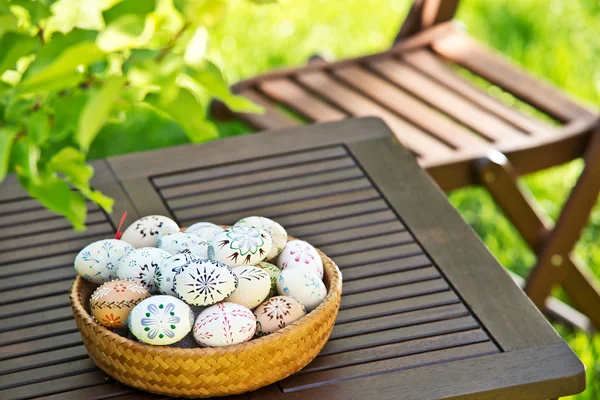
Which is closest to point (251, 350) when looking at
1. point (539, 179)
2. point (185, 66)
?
point (185, 66)

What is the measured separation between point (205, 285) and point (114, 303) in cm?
12

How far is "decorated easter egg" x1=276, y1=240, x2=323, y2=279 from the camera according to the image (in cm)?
134

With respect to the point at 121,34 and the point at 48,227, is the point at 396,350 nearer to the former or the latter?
the point at 48,227

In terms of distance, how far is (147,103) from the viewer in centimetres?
79

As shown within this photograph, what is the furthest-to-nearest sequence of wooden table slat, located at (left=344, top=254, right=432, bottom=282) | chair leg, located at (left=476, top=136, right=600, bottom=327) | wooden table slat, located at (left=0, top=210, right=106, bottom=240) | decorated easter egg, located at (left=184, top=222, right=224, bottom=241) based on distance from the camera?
chair leg, located at (left=476, top=136, right=600, bottom=327) → wooden table slat, located at (left=0, top=210, right=106, bottom=240) → wooden table slat, located at (left=344, top=254, right=432, bottom=282) → decorated easter egg, located at (left=184, top=222, right=224, bottom=241)

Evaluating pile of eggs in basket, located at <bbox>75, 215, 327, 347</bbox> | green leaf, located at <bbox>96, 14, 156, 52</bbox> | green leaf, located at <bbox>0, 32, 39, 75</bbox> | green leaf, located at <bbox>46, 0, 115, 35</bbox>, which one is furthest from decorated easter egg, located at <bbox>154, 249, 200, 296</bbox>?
green leaf, located at <bbox>46, 0, 115, 35</bbox>

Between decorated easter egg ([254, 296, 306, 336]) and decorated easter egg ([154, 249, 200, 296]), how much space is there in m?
0.11

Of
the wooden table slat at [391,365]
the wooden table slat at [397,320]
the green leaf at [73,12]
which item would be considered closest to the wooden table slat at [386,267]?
the wooden table slat at [397,320]

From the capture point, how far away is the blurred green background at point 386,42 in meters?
3.45

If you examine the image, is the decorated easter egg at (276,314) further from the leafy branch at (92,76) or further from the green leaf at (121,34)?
the green leaf at (121,34)

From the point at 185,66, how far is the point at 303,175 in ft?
3.87

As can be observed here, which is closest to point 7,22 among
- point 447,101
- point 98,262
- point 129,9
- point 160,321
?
point 129,9

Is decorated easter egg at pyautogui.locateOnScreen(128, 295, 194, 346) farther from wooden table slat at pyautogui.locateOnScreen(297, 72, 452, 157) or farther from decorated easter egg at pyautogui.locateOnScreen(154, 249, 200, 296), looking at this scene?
wooden table slat at pyautogui.locateOnScreen(297, 72, 452, 157)

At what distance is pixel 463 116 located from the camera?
8.89 feet
